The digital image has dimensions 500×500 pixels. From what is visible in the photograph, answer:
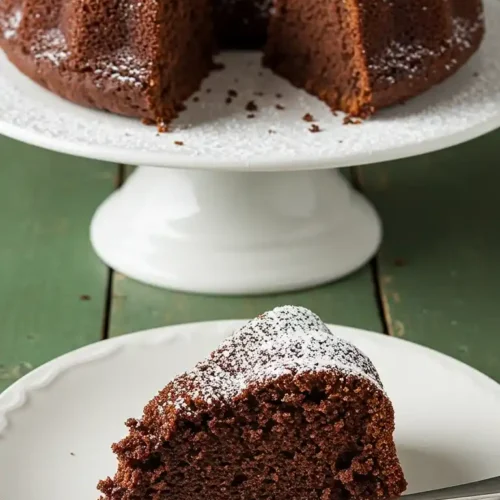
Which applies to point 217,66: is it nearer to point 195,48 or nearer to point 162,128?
point 195,48

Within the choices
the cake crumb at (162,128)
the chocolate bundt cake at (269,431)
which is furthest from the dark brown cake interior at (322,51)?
the chocolate bundt cake at (269,431)

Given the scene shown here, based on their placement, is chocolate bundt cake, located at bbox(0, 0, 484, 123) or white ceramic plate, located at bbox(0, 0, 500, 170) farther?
chocolate bundt cake, located at bbox(0, 0, 484, 123)

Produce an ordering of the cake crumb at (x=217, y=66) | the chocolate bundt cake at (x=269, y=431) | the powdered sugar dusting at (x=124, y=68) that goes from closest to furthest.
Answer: the chocolate bundt cake at (x=269, y=431)
the powdered sugar dusting at (x=124, y=68)
the cake crumb at (x=217, y=66)

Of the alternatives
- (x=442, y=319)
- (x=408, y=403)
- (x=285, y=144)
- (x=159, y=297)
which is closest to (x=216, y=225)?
(x=159, y=297)

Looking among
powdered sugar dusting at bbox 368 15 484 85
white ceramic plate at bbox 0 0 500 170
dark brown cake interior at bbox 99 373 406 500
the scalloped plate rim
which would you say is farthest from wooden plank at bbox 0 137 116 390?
powdered sugar dusting at bbox 368 15 484 85

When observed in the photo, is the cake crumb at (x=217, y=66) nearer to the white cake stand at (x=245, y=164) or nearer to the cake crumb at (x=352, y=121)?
the white cake stand at (x=245, y=164)

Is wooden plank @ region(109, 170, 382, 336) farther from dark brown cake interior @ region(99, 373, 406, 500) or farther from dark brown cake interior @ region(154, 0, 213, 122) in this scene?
dark brown cake interior @ region(99, 373, 406, 500)

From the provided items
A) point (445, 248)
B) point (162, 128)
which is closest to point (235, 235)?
point (162, 128)
